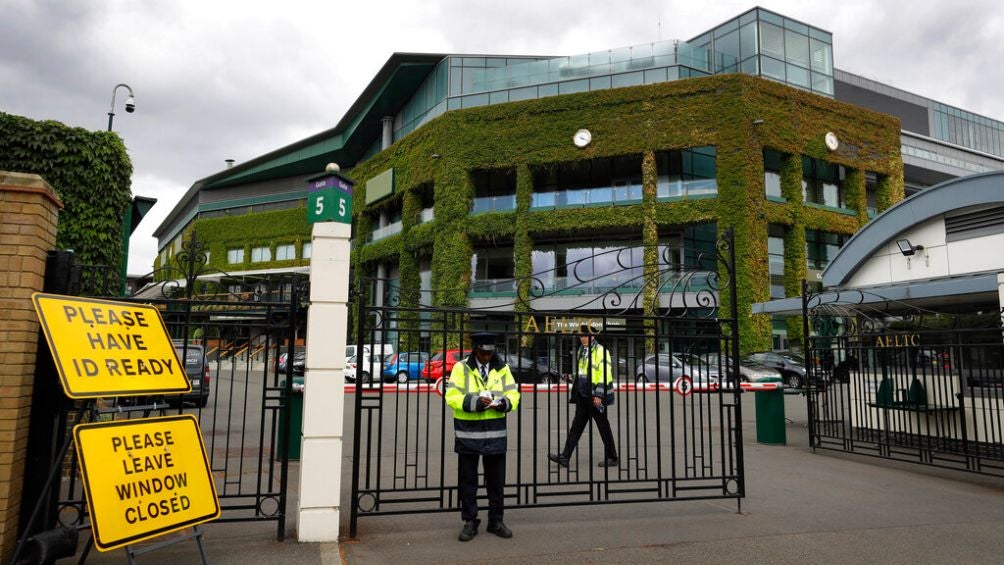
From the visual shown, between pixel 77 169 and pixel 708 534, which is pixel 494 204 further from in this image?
pixel 708 534

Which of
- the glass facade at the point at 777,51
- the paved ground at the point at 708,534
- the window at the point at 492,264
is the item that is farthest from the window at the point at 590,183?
the paved ground at the point at 708,534

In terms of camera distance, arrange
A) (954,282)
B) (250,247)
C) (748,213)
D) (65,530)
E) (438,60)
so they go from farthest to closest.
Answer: (250,247), (438,60), (748,213), (954,282), (65,530)

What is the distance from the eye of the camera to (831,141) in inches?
1298

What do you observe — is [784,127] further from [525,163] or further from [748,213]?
[525,163]

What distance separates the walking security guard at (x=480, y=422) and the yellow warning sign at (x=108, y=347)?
216 cm

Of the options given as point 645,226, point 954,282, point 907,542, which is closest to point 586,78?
point 645,226

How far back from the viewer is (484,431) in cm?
553

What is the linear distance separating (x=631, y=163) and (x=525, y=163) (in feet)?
18.7

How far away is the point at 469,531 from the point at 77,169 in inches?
322

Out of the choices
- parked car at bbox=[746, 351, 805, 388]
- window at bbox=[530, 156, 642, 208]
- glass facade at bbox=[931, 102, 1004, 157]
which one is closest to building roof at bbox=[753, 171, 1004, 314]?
parked car at bbox=[746, 351, 805, 388]

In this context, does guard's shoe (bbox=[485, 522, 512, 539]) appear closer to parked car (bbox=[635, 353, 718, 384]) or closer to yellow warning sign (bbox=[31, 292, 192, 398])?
parked car (bbox=[635, 353, 718, 384])

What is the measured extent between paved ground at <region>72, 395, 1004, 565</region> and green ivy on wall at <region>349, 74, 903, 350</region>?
22.5 meters

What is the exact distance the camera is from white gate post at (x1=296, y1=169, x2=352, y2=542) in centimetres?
533

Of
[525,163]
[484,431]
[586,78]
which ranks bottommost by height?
[484,431]
